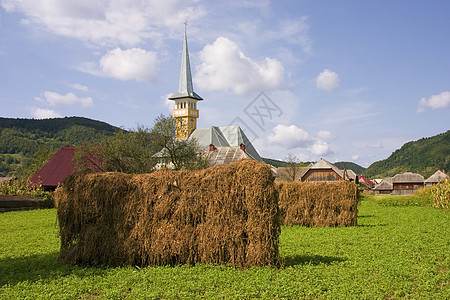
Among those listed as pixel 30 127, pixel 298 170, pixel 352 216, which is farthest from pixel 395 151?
pixel 352 216

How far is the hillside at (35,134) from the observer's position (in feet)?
327

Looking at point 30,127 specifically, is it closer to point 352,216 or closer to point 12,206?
point 12,206

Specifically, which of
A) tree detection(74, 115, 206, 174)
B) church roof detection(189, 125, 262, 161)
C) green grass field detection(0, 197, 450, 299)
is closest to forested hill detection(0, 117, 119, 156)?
church roof detection(189, 125, 262, 161)

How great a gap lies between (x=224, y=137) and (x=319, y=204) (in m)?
A: 54.1

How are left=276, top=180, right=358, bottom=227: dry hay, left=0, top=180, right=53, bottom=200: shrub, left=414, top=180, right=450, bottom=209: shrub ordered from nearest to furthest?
left=276, top=180, right=358, bottom=227: dry hay
left=414, top=180, right=450, bottom=209: shrub
left=0, top=180, right=53, bottom=200: shrub

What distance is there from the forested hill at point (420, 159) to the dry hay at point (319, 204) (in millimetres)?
96657

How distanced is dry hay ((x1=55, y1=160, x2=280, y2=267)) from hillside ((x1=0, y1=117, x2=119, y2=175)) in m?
91.6

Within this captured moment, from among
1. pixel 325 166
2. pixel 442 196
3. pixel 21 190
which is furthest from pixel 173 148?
pixel 325 166

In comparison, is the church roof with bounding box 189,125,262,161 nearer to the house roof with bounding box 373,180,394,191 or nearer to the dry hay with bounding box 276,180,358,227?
the house roof with bounding box 373,180,394,191

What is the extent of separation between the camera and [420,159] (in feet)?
390

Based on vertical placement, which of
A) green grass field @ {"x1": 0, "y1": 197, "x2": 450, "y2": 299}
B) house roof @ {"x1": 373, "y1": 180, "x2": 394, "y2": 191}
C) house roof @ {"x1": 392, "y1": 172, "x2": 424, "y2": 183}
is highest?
house roof @ {"x1": 392, "y1": 172, "x2": 424, "y2": 183}

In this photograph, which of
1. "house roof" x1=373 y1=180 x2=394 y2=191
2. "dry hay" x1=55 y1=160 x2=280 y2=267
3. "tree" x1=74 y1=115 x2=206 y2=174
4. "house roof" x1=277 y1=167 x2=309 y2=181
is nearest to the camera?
"dry hay" x1=55 y1=160 x2=280 y2=267

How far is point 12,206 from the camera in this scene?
80.0 feet

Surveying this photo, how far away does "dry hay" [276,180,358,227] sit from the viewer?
16.5m
